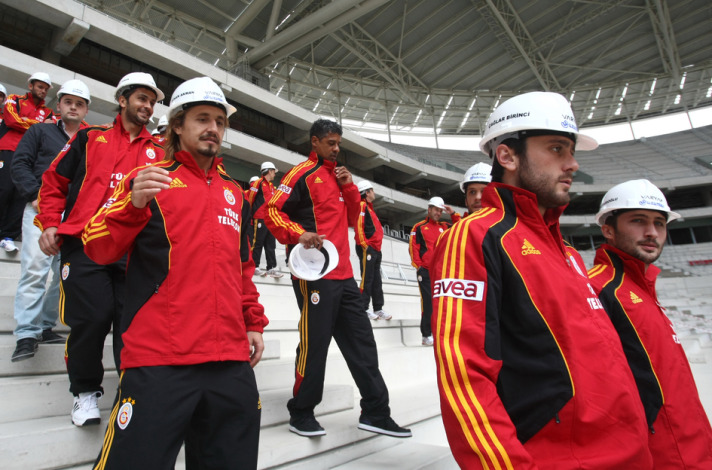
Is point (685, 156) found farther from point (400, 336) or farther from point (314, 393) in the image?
point (314, 393)

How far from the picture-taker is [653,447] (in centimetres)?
169

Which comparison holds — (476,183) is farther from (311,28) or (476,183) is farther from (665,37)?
(665,37)

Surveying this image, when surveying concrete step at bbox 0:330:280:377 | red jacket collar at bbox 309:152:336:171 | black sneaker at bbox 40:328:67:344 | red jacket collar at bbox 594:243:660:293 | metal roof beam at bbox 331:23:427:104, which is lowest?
concrete step at bbox 0:330:280:377

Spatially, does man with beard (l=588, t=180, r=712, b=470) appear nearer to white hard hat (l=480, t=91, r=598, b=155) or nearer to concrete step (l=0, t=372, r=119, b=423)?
white hard hat (l=480, t=91, r=598, b=155)

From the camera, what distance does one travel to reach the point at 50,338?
9.11 ft

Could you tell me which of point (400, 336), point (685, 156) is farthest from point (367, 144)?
point (685, 156)

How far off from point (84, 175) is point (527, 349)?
2445 mm

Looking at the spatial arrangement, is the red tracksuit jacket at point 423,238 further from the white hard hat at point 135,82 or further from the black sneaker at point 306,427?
the white hard hat at point 135,82

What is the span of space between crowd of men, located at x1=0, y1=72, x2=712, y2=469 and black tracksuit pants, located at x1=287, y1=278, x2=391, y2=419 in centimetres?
1

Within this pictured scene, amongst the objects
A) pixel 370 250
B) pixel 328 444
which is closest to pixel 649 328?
pixel 328 444

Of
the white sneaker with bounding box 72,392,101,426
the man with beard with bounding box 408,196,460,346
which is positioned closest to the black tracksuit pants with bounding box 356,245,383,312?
the man with beard with bounding box 408,196,460,346

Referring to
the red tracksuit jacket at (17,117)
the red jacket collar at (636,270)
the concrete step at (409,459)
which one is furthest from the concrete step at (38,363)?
the red tracksuit jacket at (17,117)

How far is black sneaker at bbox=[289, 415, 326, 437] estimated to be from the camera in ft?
8.07

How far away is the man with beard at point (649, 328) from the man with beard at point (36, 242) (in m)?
3.23
